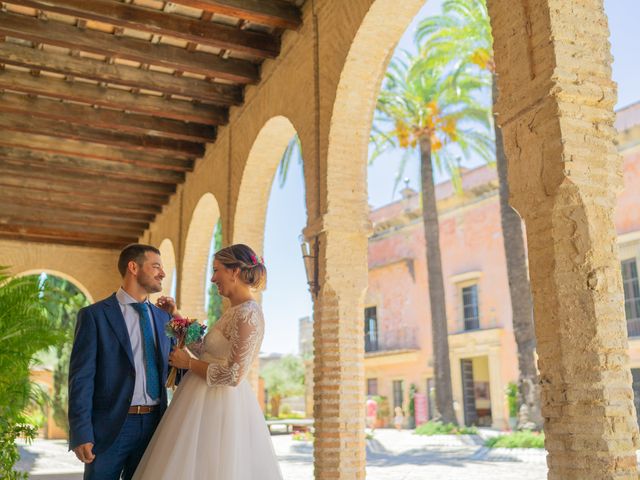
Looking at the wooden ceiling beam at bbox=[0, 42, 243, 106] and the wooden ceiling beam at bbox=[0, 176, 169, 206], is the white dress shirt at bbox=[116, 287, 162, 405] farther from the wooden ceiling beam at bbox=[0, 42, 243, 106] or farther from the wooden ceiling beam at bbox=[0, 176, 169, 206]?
the wooden ceiling beam at bbox=[0, 176, 169, 206]

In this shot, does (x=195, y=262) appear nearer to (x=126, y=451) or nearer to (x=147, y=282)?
(x=147, y=282)

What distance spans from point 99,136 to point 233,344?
8.63m

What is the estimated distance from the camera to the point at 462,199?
21.5 m

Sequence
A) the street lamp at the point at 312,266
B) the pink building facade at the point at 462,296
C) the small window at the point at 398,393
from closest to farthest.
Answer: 1. the street lamp at the point at 312,266
2. the pink building facade at the point at 462,296
3. the small window at the point at 398,393

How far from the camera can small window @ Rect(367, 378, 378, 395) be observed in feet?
82.3

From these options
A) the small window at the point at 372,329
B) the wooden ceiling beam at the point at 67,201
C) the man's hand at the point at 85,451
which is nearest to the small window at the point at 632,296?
the small window at the point at 372,329

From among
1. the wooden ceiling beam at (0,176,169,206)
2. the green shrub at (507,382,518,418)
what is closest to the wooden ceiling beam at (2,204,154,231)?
the wooden ceiling beam at (0,176,169,206)

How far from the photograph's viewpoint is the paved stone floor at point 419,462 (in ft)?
31.5

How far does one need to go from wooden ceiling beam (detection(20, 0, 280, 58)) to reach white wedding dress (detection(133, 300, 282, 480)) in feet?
16.8

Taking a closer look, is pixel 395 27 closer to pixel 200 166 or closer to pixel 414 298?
pixel 200 166

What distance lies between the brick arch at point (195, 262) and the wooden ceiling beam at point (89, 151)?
1002 millimetres

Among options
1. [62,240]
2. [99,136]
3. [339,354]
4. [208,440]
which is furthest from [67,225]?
[208,440]

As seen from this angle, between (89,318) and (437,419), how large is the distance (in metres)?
15.0

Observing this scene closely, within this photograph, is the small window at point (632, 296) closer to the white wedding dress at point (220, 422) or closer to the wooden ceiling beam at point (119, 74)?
the wooden ceiling beam at point (119, 74)
